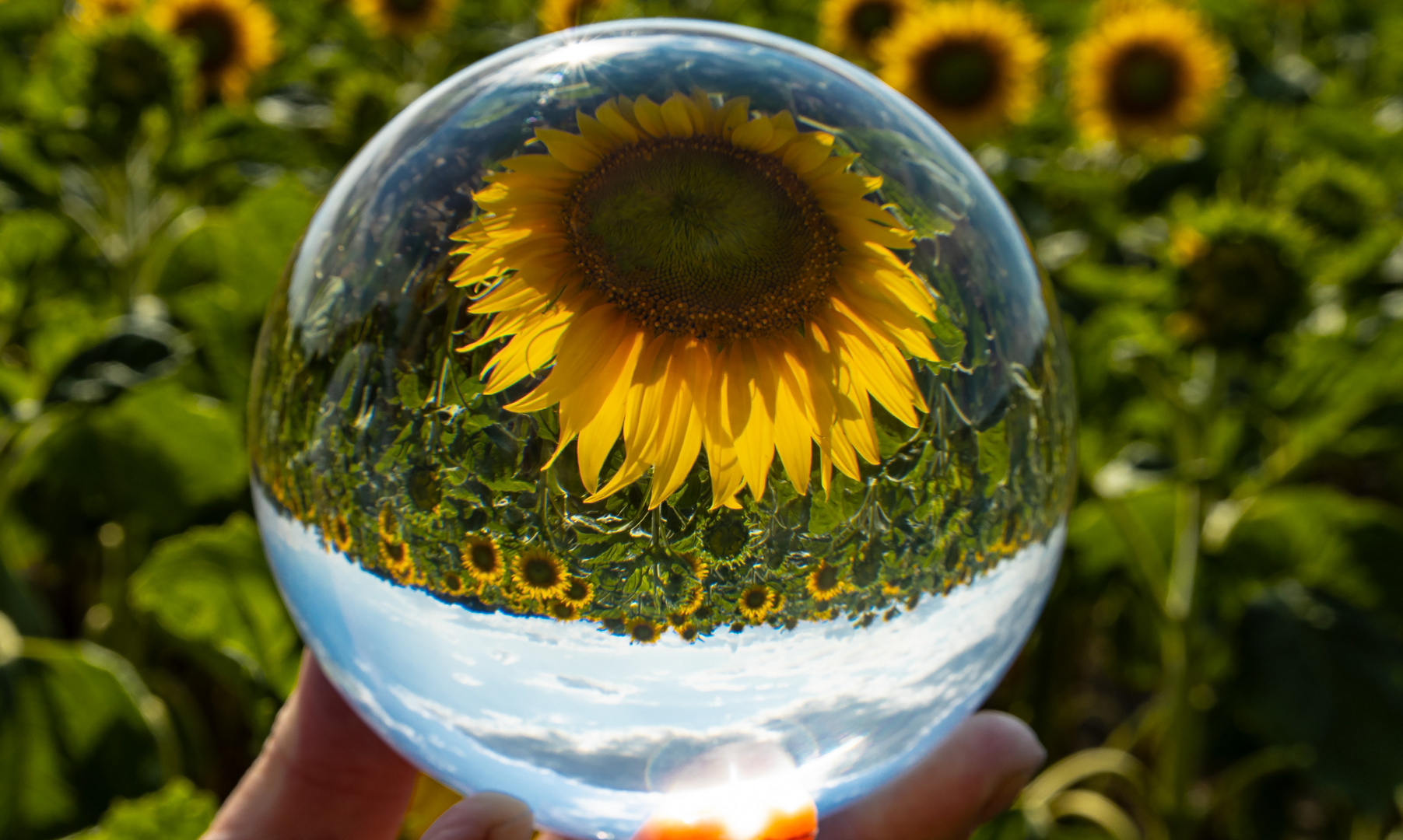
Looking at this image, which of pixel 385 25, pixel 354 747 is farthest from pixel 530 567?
pixel 385 25

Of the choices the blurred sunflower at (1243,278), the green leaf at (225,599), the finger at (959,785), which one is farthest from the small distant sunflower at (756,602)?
the blurred sunflower at (1243,278)

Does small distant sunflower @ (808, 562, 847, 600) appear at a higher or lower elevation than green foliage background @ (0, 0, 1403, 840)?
higher

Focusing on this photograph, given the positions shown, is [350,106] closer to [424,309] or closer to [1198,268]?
[1198,268]

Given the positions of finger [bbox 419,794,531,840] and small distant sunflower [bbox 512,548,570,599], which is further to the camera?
finger [bbox 419,794,531,840]

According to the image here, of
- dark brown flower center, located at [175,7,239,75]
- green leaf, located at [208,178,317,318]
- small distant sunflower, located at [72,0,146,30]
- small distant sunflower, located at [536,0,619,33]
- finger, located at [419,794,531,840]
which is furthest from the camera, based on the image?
small distant sunflower, located at [536,0,619,33]

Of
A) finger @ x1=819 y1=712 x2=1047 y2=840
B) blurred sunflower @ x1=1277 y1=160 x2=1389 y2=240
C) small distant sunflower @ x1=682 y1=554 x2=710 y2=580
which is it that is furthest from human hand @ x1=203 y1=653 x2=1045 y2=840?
blurred sunflower @ x1=1277 y1=160 x2=1389 y2=240

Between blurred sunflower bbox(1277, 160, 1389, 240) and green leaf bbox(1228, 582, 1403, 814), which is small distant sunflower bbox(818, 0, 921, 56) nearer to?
blurred sunflower bbox(1277, 160, 1389, 240)

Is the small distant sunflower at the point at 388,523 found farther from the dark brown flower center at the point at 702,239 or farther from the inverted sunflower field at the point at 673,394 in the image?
the dark brown flower center at the point at 702,239
